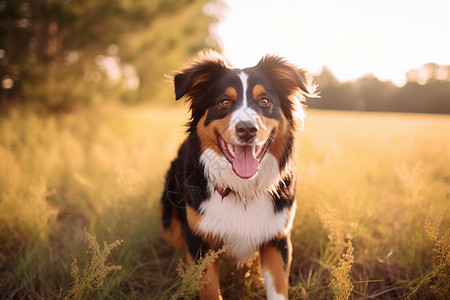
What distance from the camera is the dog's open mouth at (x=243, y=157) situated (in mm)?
2177

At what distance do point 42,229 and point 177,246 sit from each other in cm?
137

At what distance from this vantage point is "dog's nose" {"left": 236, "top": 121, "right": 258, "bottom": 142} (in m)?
2.02

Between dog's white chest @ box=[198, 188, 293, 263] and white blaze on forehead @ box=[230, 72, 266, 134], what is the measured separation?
0.63m

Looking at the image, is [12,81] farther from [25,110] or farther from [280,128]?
[280,128]

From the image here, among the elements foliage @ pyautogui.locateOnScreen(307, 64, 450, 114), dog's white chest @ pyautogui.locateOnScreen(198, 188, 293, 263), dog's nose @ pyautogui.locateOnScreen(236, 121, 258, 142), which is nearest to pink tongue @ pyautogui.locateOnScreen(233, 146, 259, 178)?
dog's nose @ pyautogui.locateOnScreen(236, 121, 258, 142)

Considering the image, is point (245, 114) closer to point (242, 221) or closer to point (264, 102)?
point (264, 102)

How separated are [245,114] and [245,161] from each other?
364 mm

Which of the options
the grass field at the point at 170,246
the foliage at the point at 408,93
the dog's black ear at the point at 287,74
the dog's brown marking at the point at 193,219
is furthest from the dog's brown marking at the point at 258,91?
the foliage at the point at 408,93

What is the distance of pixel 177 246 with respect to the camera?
2887 mm

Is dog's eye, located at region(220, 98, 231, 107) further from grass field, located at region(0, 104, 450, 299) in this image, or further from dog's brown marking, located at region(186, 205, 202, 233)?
dog's brown marking, located at region(186, 205, 202, 233)

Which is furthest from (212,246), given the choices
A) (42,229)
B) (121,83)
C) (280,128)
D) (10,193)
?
(121,83)

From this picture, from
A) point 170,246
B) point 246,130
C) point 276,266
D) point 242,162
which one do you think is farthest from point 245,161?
point 170,246

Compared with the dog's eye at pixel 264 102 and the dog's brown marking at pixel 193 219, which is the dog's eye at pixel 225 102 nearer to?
the dog's eye at pixel 264 102

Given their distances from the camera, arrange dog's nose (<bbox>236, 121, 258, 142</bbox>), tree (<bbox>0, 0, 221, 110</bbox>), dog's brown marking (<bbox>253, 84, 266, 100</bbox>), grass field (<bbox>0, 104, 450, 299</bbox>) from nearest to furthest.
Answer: dog's nose (<bbox>236, 121, 258, 142</bbox>) → grass field (<bbox>0, 104, 450, 299</bbox>) → dog's brown marking (<bbox>253, 84, 266, 100</bbox>) → tree (<bbox>0, 0, 221, 110</bbox>)
